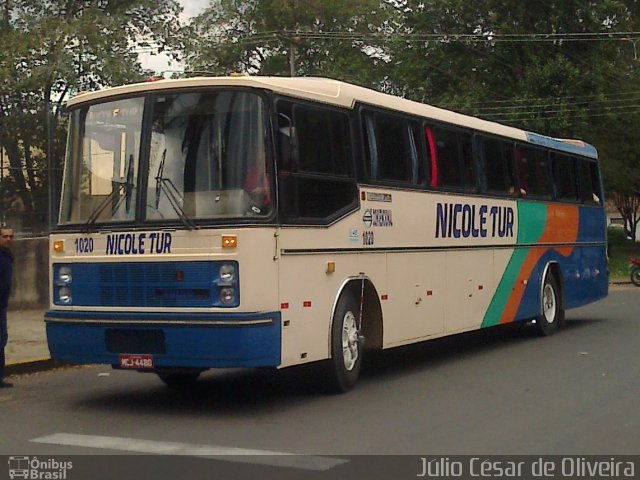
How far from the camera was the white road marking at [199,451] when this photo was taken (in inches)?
299

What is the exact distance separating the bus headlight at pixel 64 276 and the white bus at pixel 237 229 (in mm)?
13

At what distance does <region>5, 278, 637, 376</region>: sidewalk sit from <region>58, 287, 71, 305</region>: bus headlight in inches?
109

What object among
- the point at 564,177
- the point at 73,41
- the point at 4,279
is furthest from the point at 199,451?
the point at 73,41

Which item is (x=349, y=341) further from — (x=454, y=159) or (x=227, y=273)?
(x=454, y=159)

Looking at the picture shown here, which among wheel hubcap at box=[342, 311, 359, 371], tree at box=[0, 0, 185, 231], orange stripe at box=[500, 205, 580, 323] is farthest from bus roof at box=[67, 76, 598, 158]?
tree at box=[0, 0, 185, 231]

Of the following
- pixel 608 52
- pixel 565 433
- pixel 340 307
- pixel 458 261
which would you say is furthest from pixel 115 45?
pixel 565 433

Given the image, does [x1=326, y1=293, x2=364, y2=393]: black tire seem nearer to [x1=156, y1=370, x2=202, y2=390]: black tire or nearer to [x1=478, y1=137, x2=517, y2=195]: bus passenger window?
[x1=156, y1=370, x2=202, y2=390]: black tire

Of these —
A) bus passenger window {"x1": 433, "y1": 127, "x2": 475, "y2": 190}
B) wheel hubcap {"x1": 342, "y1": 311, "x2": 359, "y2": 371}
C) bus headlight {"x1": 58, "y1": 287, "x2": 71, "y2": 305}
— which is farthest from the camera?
bus passenger window {"x1": 433, "y1": 127, "x2": 475, "y2": 190}

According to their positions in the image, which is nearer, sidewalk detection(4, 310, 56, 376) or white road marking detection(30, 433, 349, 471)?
white road marking detection(30, 433, 349, 471)

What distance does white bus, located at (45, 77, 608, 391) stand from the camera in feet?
30.8

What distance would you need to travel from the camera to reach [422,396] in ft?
34.9

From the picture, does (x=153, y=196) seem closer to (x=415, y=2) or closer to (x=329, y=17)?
(x=415, y=2)

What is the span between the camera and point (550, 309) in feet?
55.8

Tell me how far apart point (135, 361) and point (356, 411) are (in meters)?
2.11
